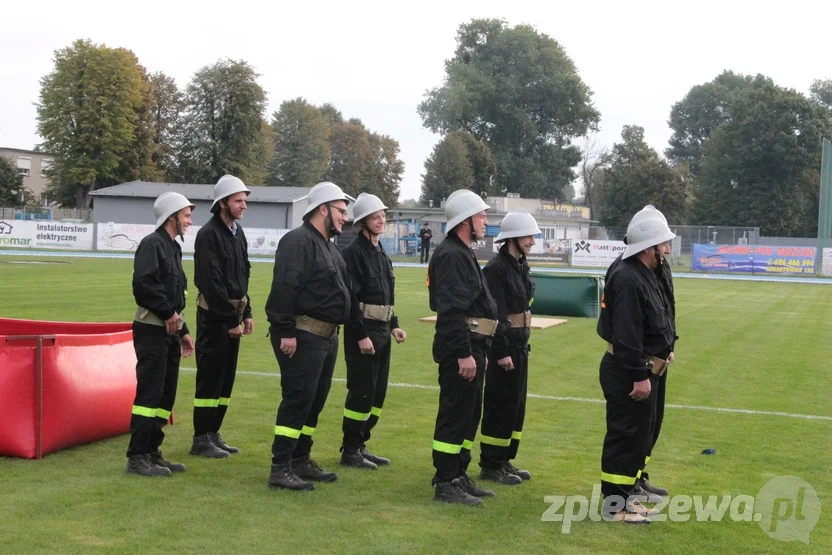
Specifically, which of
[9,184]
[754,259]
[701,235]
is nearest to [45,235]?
[9,184]

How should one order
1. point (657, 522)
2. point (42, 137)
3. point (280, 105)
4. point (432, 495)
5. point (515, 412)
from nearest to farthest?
point (657, 522) → point (432, 495) → point (515, 412) → point (42, 137) → point (280, 105)

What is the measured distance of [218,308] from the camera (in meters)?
7.83

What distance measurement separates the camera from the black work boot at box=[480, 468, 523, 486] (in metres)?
7.43

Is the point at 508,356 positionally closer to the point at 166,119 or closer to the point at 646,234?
the point at 646,234

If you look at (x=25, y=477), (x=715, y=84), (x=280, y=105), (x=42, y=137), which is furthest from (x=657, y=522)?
(x=715, y=84)

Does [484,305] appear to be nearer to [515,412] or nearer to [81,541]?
[515,412]

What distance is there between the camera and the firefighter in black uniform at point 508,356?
7449mm

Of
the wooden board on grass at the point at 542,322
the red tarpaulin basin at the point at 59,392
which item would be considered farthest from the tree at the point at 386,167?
the red tarpaulin basin at the point at 59,392

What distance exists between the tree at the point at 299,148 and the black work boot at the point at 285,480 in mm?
99978

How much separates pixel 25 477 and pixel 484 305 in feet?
11.8

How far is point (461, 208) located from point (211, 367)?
2565 mm

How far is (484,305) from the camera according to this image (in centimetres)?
704

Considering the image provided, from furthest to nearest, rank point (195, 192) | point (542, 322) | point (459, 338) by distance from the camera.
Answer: point (195, 192) < point (542, 322) < point (459, 338)

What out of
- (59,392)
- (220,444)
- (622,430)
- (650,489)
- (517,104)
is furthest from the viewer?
(517,104)
